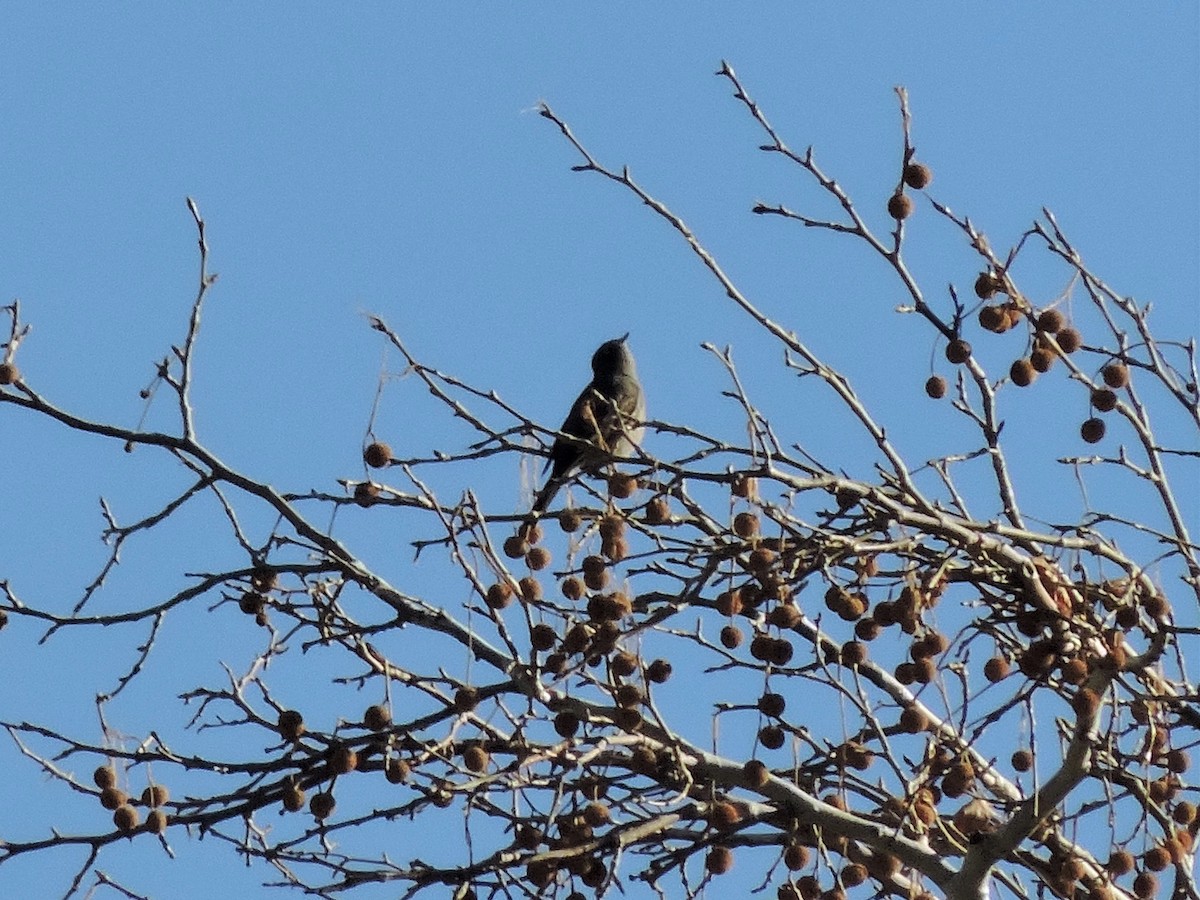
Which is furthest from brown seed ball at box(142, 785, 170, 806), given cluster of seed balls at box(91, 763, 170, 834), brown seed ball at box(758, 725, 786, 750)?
brown seed ball at box(758, 725, 786, 750)

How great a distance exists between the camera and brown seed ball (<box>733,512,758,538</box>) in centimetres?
412

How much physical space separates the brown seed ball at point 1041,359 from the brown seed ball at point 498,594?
149 centimetres

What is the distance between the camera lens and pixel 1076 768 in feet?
13.8

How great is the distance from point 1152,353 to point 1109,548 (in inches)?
41.8

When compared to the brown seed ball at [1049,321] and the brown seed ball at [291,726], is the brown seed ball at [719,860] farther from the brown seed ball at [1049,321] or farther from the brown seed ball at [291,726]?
the brown seed ball at [1049,321]

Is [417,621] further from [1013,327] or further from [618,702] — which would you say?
[1013,327]

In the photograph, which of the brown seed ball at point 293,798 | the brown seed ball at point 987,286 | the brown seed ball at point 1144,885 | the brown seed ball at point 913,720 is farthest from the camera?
the brown seed ball at point 987,286

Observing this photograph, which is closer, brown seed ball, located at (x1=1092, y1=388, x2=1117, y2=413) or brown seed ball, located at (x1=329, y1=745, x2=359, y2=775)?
brown seed ball, located at (x1=329, y1=745, x2=359, y2=775)

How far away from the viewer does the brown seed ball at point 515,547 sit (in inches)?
185

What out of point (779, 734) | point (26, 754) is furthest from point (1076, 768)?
point (26, 754)

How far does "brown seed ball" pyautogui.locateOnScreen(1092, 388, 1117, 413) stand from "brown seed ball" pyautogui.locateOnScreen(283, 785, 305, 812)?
226 cm

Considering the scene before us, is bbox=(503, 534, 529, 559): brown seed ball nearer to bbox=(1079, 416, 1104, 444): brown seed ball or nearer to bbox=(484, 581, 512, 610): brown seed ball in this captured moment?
bbox=(484, 581, 512, 610): brown seed ball

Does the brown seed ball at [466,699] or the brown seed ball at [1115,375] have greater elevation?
the brown seed ball at [1115,375]

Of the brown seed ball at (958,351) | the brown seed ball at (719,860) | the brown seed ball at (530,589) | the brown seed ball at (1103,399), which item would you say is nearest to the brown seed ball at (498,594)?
the brown seed ball at (530,589)
